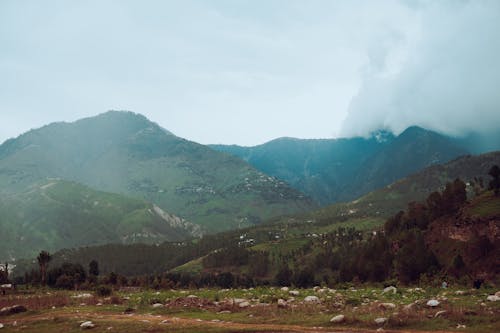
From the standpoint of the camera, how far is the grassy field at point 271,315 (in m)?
22.4

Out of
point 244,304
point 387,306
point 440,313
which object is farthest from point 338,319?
point 244,304

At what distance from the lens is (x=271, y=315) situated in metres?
27.7

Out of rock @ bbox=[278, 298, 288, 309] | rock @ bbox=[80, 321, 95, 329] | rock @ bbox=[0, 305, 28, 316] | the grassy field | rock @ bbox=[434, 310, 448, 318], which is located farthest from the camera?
rock @ bbox=[0, 305, 28, 316]

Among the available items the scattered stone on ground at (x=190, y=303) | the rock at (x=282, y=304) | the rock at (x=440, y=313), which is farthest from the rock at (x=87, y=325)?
the rock at (x=440, y=313)

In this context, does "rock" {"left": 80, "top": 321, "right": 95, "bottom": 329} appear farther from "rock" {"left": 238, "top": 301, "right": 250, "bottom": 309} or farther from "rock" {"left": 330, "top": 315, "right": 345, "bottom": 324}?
"rock" {"left": 330, "top": 315, "right": 345, "bottom": 324}

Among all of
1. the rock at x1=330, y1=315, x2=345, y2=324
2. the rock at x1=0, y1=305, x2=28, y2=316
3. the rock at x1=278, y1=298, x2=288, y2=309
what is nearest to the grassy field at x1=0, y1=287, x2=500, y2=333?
the rock at x1=278, y1=298, x2=288, y2=309

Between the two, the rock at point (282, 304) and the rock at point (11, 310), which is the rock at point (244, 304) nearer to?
the rock at point (282, 304)

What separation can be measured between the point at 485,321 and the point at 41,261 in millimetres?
80887

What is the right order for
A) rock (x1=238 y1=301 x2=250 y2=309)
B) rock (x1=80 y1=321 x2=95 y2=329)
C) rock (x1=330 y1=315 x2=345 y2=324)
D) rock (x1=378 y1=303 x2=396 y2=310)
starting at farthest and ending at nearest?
1. rock (x1=238 y1=301 x2=250 y2=309)
2. rock (x1=378 y1=303 x2=396 y2=310)
3. rock (x1=80 y1=321 x2=95 y2=329)
4. rock (x1=330 y1=315 x2=345 y2=324)

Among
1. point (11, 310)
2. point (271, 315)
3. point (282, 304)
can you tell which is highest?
point (11, 310)

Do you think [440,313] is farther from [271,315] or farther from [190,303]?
[190,303]

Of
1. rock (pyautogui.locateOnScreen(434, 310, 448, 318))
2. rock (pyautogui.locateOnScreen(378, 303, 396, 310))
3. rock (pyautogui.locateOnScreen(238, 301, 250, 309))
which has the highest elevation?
rock (pyautogui.locateOnScreen(434, 310, 448, 318))

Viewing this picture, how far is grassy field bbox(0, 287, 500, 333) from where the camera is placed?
73.6ft

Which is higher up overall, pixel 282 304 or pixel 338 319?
pixel 338 319
